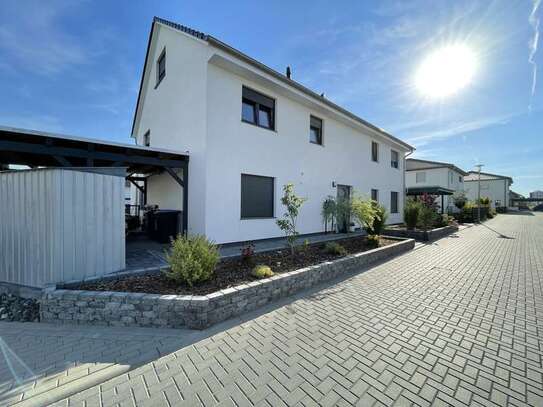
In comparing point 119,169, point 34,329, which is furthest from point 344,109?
point 34,329

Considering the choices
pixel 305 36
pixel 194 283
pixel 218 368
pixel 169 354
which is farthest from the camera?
pixel 305 36

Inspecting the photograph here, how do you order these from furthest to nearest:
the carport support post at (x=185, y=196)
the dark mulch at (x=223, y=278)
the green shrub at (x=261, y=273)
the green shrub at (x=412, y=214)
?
the green shrub at (x=412, y=214) → the carport support post at (x=185, y=196) → the green shrub at (x=261, y=273) → the dark mulch at (x=223, y=278)

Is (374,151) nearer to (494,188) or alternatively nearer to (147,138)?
(147,138)

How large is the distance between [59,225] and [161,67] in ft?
31.2

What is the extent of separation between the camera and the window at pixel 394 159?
55.9 feet

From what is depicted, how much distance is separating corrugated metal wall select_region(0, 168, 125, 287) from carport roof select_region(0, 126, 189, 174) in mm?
770

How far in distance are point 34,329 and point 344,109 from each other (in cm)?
1248

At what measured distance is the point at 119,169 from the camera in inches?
203

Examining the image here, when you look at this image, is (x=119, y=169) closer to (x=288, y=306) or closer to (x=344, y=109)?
(x=288, y=306)

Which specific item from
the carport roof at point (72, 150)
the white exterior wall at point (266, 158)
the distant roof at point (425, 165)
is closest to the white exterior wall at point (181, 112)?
the white exterior wall at point (266, 158)

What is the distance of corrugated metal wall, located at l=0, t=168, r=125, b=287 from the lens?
14.1 ft

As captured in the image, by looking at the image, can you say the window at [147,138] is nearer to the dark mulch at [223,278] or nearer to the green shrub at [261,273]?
the dark mulch at [223,278]

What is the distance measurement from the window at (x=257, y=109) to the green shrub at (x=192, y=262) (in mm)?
5420

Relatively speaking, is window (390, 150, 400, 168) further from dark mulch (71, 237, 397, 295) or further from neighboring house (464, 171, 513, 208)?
neighboring house (464, 171, 513, 208)
